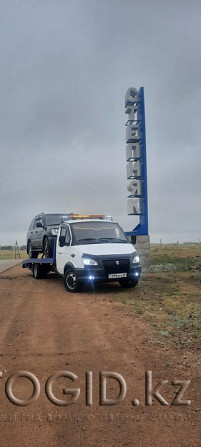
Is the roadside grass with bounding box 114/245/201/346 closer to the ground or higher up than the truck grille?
closer to the ground

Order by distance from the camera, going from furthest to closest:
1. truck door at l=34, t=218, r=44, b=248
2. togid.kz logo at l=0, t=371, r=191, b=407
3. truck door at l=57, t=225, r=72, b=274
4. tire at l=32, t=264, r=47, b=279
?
1. tire at l=32, t=264, r=47, b=279
2. truck door at l=34, t=218, r=44, b=248
3. truck door at l=57, t=225, r=72, b=274
4. togid.kz logo at l=0, t=371, r=191, b=407

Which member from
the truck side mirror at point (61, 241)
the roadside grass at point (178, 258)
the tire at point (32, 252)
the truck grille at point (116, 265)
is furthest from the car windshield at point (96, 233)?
the roadside grass at point (178, 258)

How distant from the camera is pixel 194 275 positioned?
16969 millimetres

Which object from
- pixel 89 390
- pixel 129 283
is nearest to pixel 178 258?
pixel 129 283

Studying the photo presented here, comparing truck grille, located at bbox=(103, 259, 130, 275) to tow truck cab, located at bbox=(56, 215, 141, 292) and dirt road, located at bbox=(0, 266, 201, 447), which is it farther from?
dirt road, located at bbox=(0, 266, 201, 447)

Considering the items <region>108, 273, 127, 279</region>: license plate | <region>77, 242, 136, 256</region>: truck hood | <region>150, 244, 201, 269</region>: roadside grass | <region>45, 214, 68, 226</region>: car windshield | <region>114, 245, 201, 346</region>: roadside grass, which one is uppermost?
<region>45, 214, 68, 226</region>: car windshield

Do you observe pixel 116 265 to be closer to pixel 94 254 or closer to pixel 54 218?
pixel 94 254

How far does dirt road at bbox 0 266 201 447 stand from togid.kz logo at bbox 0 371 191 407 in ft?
0.15

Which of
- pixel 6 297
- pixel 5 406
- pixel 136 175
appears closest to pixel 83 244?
pixel 6 297

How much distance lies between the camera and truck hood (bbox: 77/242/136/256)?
11.1m

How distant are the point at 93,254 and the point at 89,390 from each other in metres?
6.71

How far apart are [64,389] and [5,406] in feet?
2.39

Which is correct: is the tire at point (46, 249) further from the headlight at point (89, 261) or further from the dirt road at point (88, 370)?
the dirt road at point (88, 370)

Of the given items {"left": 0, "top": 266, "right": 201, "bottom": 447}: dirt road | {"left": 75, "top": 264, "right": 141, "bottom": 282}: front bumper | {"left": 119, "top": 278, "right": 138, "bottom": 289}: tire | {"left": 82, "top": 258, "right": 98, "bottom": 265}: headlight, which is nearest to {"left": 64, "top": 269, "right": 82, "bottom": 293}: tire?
{"left": 75, "top": 264, "right": 141, "bottom": 282}: front bumper
